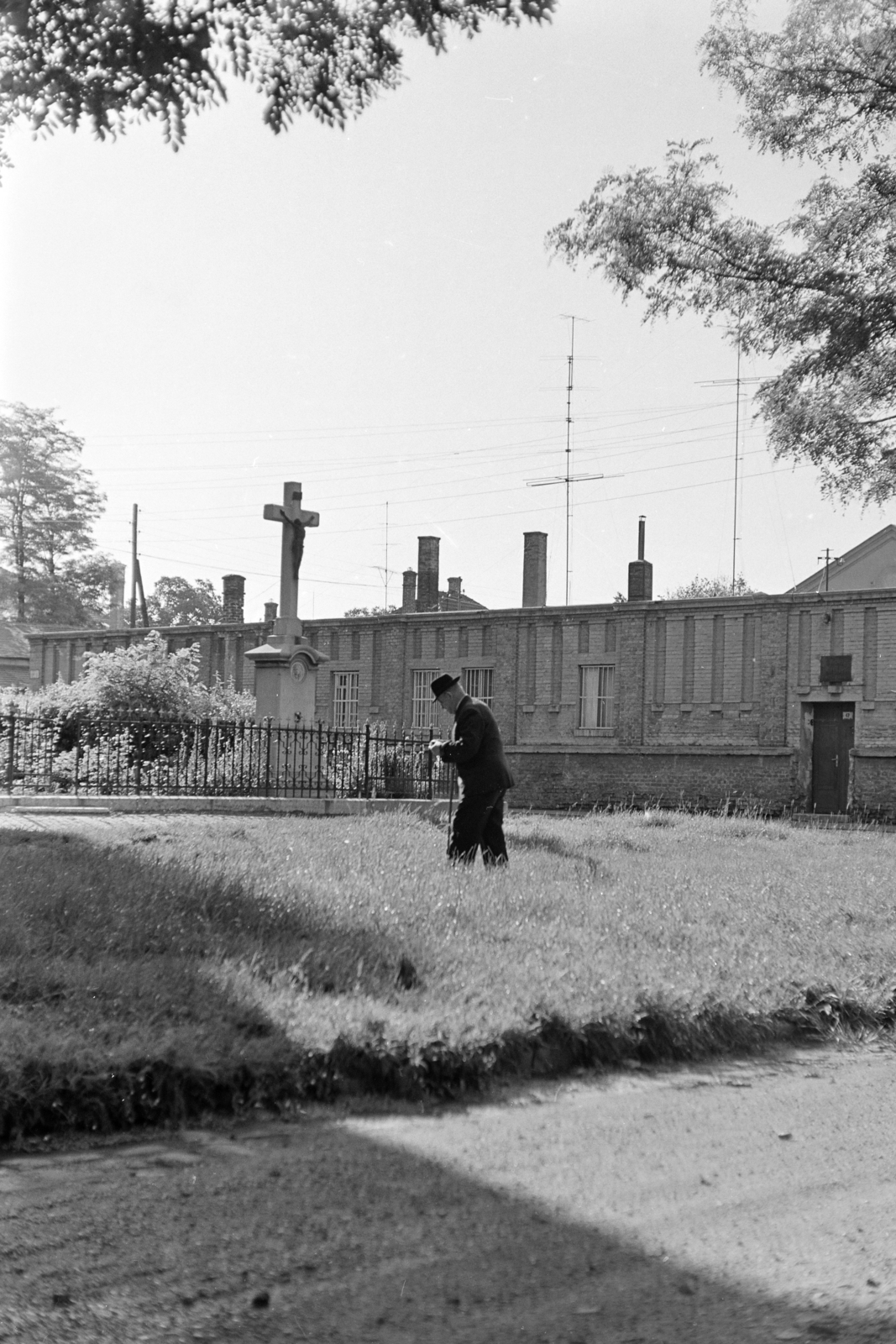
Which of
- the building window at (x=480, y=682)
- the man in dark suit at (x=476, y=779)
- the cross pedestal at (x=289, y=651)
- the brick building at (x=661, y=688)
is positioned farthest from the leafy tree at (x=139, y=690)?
the building window at (x=480, y=682)

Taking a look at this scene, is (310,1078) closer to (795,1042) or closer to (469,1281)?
(469,1281)

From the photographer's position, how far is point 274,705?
2023 cm

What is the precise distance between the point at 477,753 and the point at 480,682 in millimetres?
28621

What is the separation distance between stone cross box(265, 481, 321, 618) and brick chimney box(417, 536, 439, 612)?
24.6 meters

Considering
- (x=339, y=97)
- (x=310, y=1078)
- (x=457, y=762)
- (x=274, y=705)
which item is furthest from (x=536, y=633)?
(x=310, y=1078)

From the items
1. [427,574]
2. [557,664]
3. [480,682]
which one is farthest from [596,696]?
[427,574]

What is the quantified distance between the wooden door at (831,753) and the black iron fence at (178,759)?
1691cm

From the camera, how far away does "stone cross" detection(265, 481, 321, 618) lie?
67.5ft

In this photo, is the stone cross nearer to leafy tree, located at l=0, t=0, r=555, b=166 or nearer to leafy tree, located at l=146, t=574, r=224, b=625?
leafy tree, located at l=0, t=0, r=555, b=166

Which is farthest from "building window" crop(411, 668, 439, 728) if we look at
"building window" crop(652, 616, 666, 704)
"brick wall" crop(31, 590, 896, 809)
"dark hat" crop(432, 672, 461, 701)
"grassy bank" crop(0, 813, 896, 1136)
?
"grassy bank" crop(0, 813, 896, 1136)

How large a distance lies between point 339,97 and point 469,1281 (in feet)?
22.9

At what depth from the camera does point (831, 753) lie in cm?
3319

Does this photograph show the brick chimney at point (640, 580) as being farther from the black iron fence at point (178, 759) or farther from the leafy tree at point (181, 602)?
the leafy tree at point (181, 602)

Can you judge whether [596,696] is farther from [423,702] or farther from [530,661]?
[423,702]
